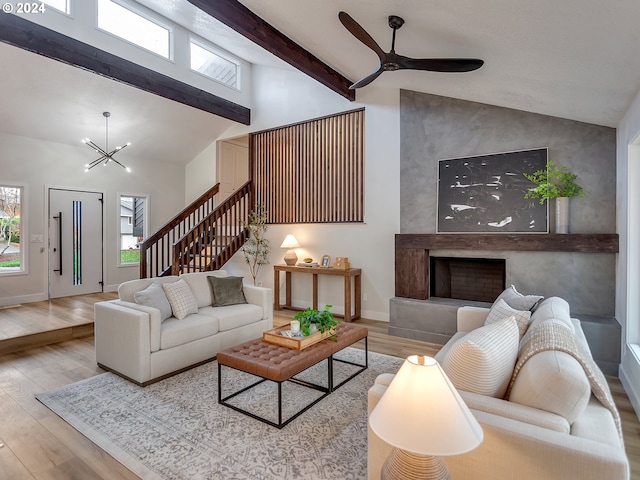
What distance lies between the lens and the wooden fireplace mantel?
3.76 m

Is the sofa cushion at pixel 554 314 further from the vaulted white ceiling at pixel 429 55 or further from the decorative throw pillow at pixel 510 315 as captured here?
the vaulted white ceiling at pixel 429 55

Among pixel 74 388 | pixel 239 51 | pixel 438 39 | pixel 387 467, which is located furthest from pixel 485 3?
pixel 239 51

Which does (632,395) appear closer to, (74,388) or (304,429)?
(304,429)

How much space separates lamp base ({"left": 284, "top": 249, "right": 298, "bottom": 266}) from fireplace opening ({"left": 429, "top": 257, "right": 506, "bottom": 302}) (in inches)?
87.9

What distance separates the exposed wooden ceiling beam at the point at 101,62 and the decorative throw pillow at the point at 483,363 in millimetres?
5319

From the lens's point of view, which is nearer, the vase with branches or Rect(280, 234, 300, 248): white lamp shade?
Rect(280, 234, 300, 248): white lamp shade

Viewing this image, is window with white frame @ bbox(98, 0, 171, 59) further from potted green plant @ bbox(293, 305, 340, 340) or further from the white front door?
potted green plant @ bbox(293, 305, 340, 340)

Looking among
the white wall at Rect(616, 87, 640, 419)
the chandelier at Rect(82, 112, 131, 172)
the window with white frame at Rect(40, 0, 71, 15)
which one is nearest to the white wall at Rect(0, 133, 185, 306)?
the chandelier at Rect(82, 112, 131, 172)

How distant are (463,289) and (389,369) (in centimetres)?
197

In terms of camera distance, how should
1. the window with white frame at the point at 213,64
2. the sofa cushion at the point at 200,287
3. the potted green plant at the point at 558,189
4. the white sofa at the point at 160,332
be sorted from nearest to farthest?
the white sofa at the point at 160,332 < the potted green plant at the point at 558,189 < the sofa cushion at the point at 200,287 < the window with white frame at the point at 213,64

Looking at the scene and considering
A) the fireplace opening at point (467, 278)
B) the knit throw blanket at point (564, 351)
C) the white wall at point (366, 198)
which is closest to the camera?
the knit throw blanket at point (564, 351)

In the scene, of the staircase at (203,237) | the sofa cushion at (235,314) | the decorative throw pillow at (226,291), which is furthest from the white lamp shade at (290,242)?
the sofa cushion at (235,314)

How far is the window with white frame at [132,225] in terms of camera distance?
24.3 feet

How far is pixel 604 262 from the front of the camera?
3795 mm
